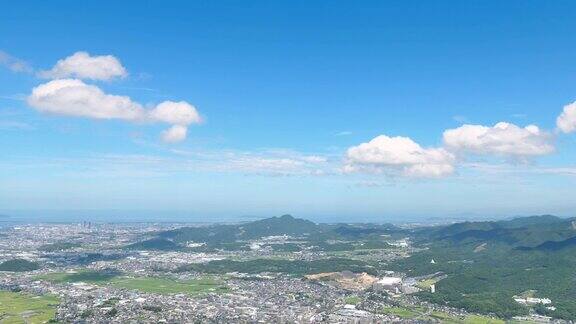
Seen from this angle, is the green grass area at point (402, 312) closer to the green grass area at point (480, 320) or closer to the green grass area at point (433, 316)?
the green grass area at point (433, 316)

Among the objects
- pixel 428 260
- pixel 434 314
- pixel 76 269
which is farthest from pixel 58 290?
pixel 428 260

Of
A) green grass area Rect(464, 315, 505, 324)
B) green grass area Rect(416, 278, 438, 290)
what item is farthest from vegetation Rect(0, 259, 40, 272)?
green grass area Rect(464, 315, 505, 324)

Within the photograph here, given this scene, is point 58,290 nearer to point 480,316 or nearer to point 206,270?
point 206,270

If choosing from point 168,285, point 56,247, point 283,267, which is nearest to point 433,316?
point 168,285

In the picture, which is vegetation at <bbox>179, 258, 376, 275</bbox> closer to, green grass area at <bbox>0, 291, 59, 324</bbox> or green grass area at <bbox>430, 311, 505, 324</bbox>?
green grass area at <bbox>430, 311, 505, 324</bbox>

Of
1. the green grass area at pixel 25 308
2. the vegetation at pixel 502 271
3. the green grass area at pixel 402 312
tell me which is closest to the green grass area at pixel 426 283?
the vegetation at pixel 502 271
